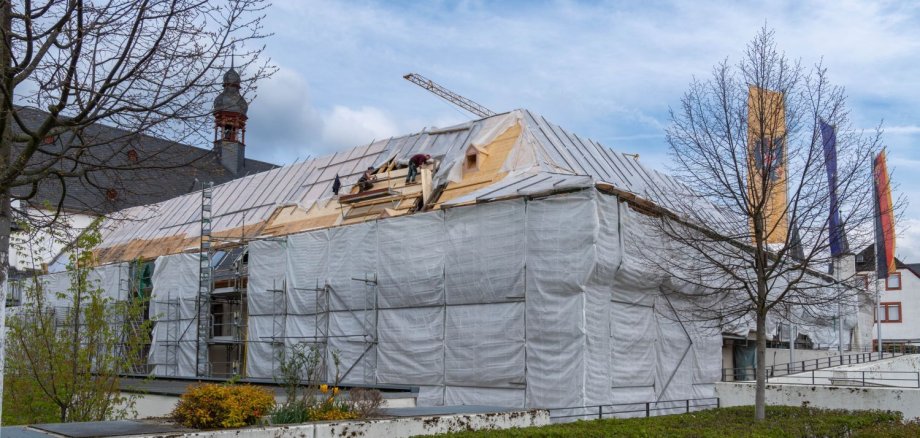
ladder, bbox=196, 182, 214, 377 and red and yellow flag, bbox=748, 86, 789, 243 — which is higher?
red and yellow flag, bbox=748, 86, 789, 243

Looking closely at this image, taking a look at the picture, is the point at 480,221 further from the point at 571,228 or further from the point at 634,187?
the point at 634,187

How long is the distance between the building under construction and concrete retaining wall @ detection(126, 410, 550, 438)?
11.5 feet

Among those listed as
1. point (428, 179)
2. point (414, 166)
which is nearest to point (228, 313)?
point (414, 166)

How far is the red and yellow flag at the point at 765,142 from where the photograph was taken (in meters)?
12.5

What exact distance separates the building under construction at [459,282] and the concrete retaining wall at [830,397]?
2.15m

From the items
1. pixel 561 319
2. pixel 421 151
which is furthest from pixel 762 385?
pixel 421 151

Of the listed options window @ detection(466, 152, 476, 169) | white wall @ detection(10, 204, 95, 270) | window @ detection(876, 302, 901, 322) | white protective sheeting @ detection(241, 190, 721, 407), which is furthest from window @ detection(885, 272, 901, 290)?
white wall @ detection(10, 204, 95, 270)

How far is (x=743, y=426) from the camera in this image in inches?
428

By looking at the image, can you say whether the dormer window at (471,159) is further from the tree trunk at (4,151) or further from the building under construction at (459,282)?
the tree trunk at (4,151)

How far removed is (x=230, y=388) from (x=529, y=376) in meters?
7.58

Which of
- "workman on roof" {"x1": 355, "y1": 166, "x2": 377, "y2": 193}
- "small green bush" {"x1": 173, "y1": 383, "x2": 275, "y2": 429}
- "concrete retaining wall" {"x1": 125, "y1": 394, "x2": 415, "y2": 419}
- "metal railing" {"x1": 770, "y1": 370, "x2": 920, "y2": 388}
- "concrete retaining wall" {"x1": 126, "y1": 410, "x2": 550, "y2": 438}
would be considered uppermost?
"workman on roof" {"x1": 355, "y1": 166, "x2": 377, "y2": 193}

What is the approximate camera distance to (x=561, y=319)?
1560 centimetres

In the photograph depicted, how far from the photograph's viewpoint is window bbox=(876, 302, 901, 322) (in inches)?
2030

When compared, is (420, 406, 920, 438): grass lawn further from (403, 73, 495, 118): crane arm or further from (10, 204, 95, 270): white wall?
(403, 73, 495, 118): crane arm
